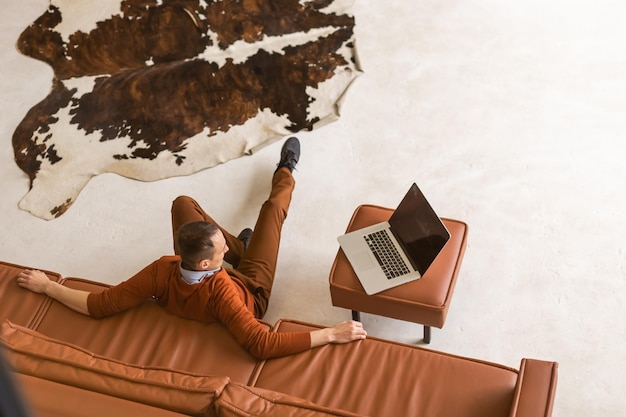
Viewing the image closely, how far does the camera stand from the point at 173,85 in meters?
3.89

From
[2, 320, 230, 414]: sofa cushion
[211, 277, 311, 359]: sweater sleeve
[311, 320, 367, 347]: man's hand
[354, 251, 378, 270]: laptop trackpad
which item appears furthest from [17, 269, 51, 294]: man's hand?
[354, 251, 378, 270]: laptop trackpad

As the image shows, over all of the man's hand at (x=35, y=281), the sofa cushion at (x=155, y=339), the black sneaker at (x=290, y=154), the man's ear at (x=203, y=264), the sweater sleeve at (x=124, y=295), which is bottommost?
the black sneaker at (x=290, y=154)

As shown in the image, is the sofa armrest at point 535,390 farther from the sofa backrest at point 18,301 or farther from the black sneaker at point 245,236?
the sofa backrest at point 18,301

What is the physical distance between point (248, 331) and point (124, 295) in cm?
47

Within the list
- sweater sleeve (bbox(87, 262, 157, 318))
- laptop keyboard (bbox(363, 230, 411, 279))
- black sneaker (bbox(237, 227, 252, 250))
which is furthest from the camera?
black sneaker (bbox(237, 227, 252, 250))

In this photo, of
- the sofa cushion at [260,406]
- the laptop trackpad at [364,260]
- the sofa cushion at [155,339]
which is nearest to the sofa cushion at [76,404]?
the sofa cushion at [260,406]

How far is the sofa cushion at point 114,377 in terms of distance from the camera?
1903 mm

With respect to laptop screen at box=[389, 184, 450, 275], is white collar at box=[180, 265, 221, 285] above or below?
Result: above

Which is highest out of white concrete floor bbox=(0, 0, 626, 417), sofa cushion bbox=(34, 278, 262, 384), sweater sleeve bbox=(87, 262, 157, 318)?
sweater sleeve bbox=(87, 262, 157, 318)

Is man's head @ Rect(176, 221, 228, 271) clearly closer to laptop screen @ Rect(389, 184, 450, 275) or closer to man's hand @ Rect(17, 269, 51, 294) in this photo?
man's hand @ Rect(17, 269, 51, 294)

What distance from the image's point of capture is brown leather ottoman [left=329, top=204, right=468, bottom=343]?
2.51 m

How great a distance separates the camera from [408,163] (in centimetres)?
339

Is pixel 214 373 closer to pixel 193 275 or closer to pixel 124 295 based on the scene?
pixel 193 275

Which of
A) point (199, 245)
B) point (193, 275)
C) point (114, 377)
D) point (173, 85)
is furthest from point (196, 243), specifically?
point (173, 85)
